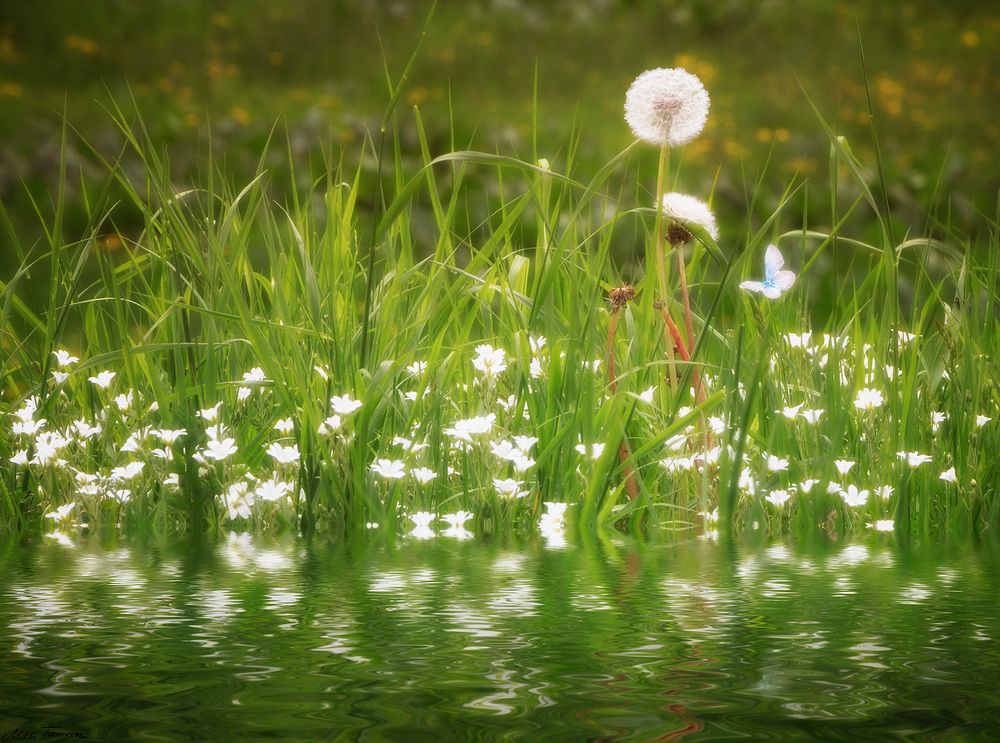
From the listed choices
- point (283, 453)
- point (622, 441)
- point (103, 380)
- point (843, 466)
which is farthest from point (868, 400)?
point (103, 380)

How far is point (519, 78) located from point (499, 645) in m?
16.8

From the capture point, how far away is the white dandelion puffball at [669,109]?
2.42m

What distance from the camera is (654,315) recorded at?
2.74 metres

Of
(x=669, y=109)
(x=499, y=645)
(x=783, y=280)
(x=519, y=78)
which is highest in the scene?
(x=519, y=78)

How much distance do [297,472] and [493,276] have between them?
65 cm

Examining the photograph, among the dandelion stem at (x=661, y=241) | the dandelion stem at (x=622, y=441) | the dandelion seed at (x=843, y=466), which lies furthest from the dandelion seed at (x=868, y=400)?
the dandelion stem at (x=622, y=441)

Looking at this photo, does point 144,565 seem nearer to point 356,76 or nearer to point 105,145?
point 105,145

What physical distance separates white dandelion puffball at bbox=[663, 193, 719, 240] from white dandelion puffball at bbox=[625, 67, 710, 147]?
13 centimetres

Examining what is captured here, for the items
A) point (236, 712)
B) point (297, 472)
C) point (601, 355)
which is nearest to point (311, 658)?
point (236, 712)

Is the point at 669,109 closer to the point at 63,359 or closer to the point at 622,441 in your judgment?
the point at 622,441

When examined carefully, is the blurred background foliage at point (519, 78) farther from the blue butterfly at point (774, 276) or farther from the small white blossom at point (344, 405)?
the small white blossom at point (344, 405)

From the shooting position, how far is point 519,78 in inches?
688

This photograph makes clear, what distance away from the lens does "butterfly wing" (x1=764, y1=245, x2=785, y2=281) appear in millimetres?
2518

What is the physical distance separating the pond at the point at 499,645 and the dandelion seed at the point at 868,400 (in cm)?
72
